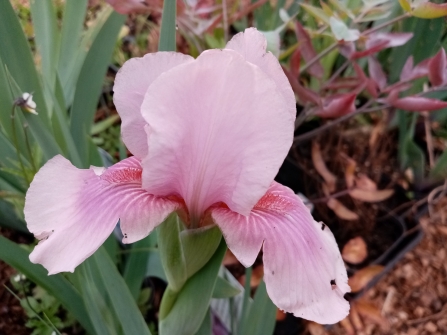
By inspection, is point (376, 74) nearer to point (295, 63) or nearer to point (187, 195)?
point (295, 63)

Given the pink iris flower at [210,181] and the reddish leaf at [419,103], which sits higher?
the pink iris flower at [210,181]

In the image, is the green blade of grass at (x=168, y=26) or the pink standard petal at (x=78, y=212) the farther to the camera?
the green blade of grass at (x=168, y=26)

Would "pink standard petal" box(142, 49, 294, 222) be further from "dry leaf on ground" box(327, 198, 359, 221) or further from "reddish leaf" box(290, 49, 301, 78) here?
"dry leaf on ground" box(327, 198, 359, 221)

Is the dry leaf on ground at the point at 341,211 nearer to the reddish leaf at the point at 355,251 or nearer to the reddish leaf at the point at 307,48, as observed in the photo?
the reddish leaf at the point at 355,251

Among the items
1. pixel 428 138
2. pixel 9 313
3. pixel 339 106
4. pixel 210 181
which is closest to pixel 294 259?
pixel 210 181

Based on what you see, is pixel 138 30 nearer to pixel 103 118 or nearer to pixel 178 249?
pixel 103 118

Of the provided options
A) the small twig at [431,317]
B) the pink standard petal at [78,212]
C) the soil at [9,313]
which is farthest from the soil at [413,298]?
the pink standard petal at [78,212]

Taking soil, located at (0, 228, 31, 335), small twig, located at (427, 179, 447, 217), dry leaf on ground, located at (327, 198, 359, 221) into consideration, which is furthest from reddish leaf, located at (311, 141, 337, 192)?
soil, located at (0, 228, 31, 335)

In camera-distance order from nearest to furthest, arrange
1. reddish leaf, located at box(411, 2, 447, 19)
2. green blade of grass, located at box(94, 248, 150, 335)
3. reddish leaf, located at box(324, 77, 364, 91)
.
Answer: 1. green blade of grass, located at box(94, 248, 150, 335)
2. reddish leaf, located at box(411, 2, 447, 19)
3. reddish leaf, located at box(324, 77, 364, 91)
